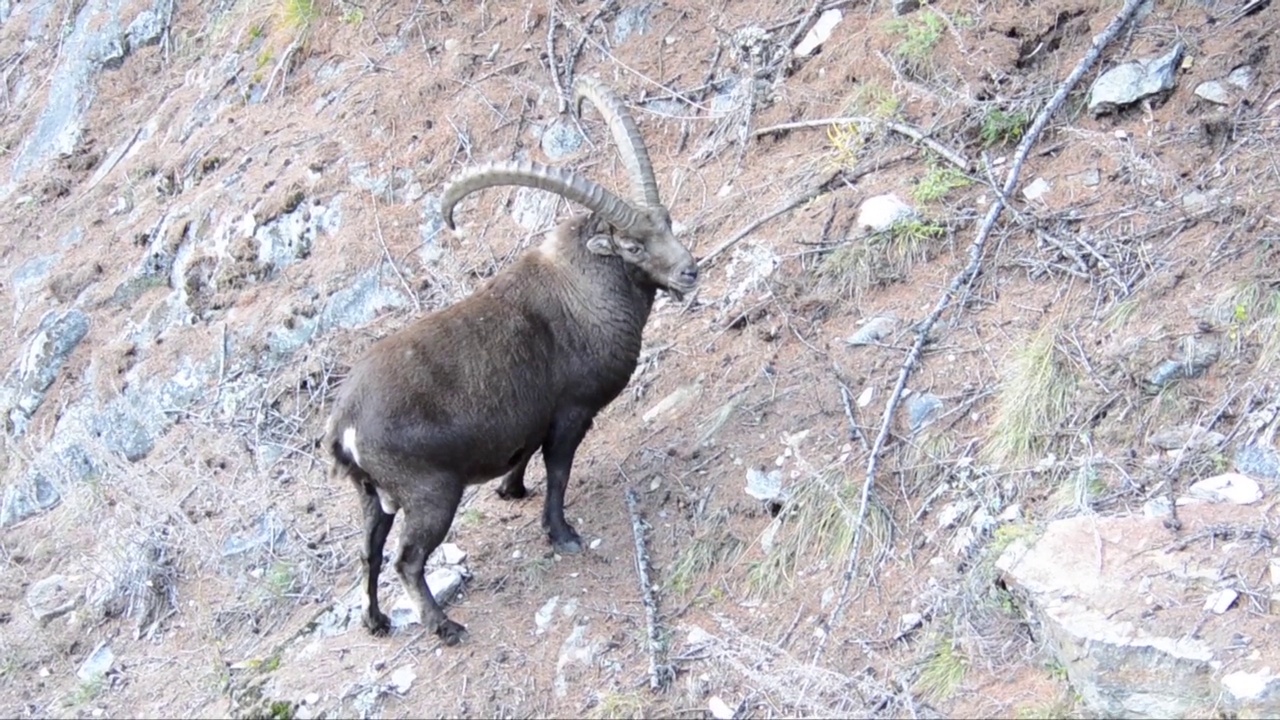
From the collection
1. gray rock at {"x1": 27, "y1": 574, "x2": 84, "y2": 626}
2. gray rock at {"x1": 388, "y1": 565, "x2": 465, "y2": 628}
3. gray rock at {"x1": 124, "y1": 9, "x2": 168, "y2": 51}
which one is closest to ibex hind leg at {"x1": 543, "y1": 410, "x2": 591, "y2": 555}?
gray rock at {"x1": 388, "y1": 565, "x2": 465, "y2": 628}

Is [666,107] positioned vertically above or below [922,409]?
above

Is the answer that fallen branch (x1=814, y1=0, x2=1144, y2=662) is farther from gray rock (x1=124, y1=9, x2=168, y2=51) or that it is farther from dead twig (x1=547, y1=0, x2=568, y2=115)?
gray rock (x1=124, y1=9, x2=168, y2=51)

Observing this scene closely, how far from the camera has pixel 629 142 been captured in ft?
24.5

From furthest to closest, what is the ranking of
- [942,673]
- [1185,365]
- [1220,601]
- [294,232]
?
1. [294,232]
2. [1185,365]
3. [942,673]
4. [1220,601]

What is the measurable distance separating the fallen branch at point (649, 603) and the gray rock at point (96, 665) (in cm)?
368

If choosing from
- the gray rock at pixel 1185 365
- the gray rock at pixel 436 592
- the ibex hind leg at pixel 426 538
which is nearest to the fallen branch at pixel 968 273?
the gray rock at pixel 1185 365

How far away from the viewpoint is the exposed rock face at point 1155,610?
17.5 ft

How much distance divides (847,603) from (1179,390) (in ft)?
7.18

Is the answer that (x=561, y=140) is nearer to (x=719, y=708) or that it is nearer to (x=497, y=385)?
(x=497, y=385)

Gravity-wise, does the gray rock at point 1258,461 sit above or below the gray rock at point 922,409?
below

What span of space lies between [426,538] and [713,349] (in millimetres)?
2860

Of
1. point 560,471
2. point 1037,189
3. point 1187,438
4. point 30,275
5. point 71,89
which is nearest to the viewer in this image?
point 1187,438

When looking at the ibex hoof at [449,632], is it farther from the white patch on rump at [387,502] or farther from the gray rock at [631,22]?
the gray rock at [631,22]

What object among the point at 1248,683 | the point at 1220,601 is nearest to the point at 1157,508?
the point at 1220,601
